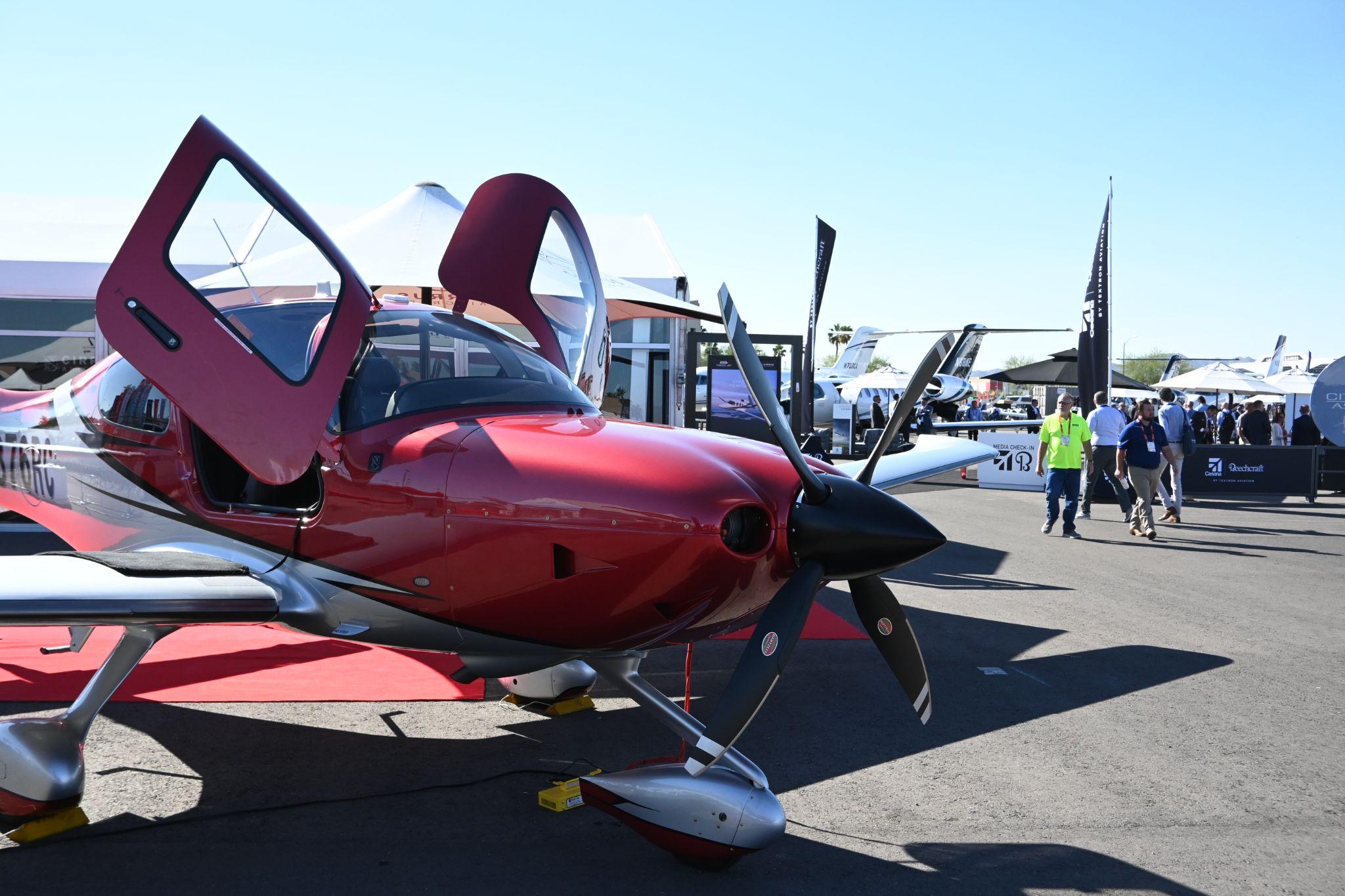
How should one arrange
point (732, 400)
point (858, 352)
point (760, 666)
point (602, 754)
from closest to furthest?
Answer: 1. point (760, 666)
2. point (602, 754)
3. point (732, 400)
4. point (858, 352)

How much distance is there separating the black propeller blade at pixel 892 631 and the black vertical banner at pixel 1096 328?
49.0 feet

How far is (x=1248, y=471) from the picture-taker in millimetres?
18000

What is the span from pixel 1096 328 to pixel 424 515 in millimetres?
16363

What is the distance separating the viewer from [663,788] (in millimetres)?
3559

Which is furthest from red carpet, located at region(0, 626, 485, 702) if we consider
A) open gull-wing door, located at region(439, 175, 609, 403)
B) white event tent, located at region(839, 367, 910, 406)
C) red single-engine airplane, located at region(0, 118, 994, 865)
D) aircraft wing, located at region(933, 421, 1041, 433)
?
white event tent, located at region(839, 367, 910, 406)

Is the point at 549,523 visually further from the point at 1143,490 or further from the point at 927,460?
the point at 1143,490

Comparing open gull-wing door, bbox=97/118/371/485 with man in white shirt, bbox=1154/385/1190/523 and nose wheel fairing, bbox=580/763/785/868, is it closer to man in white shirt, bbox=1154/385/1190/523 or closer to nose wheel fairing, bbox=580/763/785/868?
nose wheel fairing, bbox=580/763/785/868

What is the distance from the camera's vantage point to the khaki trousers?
12.3 m

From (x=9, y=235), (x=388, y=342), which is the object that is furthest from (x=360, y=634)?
(x=9, y=235)

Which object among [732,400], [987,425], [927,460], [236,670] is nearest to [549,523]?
[927,460]

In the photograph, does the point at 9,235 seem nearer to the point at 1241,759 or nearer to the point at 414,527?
the point at 414,527

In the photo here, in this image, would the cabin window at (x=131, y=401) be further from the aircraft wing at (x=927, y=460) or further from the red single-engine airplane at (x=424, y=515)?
the aircraft wing at (x=927, y=460)

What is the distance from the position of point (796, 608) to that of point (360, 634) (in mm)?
1883

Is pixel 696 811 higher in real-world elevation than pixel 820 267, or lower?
lower
